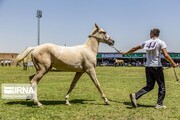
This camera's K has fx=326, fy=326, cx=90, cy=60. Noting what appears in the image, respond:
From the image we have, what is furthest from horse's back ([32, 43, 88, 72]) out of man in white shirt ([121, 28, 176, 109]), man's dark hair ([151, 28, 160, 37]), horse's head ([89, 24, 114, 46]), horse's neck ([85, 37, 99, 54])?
man's dark hair ([151, 28, 160, 37])

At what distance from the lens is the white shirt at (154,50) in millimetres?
9625

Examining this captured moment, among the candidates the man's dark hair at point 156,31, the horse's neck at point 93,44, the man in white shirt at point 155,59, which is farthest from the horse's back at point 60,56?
the man's dark hair at point 156,31

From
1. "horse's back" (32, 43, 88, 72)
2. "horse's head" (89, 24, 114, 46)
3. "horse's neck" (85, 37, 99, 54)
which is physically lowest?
"horse's back" (32, 43, 88, 72)

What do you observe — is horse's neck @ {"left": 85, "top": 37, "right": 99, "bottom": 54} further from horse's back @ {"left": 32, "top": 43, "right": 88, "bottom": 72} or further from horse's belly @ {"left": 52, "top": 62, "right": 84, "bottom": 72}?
horse's belly @ {"left": 52, "top": 62, "right": 84, "bottom": 72}

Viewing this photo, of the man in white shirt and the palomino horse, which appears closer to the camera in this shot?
the man in white shirt

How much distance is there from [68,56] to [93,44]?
1.07 m

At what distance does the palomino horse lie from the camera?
975cm

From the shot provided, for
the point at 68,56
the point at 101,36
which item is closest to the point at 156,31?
the point at 101,36

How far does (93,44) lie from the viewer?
10625 millimetres

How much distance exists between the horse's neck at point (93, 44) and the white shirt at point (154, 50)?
1630mm

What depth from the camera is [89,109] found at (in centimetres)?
928

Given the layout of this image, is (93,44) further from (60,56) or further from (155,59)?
(155,59)

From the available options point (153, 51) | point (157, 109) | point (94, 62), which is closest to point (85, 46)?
point (94, 62)

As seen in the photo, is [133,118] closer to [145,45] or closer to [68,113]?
[68,113]
